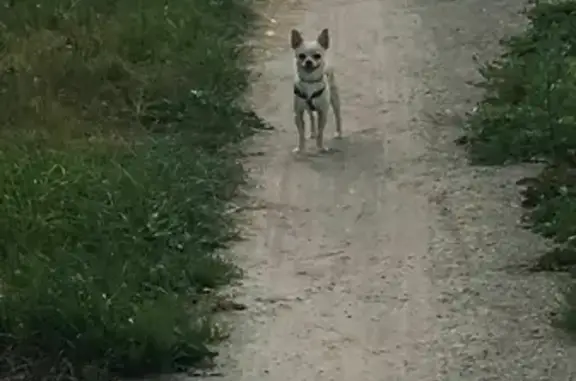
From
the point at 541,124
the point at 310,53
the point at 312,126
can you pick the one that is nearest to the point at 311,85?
the point at 310,53

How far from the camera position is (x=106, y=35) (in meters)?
10.6

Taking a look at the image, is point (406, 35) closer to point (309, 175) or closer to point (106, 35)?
point (106, 35)

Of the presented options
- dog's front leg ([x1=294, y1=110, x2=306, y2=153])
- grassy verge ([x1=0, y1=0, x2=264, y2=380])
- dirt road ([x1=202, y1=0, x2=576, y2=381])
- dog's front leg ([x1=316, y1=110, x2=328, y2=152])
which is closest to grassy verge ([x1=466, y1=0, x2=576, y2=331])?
dirt road ([x1=202, y1=0, x2=576, y2=381])

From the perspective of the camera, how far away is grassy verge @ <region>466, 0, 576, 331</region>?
7.04 m

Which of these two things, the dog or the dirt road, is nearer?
the dirt road

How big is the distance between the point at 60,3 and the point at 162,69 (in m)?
1.70

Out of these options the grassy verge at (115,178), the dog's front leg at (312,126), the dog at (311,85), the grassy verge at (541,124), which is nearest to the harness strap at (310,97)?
the dog at (311,85)

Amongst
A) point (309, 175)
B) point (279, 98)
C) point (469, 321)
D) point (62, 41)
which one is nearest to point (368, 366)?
point (469, 321)

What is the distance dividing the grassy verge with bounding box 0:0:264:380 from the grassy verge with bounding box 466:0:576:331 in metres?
1.46

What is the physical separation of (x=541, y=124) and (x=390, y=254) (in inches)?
76.7

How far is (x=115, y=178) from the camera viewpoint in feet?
24.6

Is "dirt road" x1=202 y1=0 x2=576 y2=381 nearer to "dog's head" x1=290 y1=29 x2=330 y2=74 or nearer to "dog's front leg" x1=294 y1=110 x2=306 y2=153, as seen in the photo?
"dog's front leg" x1=294 y1=110 x2=306 y2=153

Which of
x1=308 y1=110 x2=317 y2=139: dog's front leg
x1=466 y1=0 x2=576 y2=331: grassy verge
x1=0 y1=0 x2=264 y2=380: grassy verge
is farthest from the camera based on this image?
x1=308 y1=110 x2=317 y2=139: dog's front leg

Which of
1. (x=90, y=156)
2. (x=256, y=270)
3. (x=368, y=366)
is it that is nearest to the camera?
(x=368, y=366)
